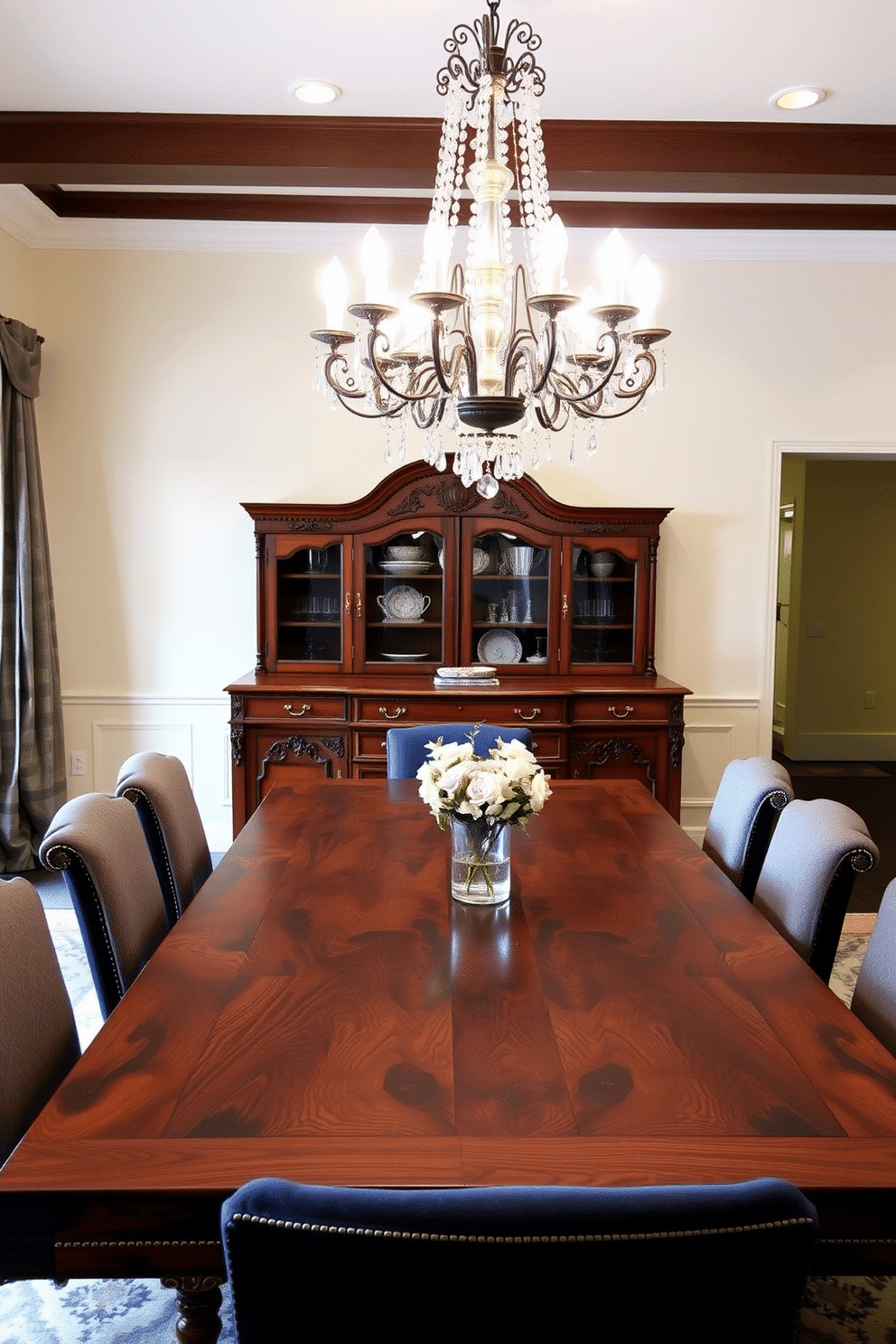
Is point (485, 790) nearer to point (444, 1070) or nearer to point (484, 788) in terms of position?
point (484, 788)

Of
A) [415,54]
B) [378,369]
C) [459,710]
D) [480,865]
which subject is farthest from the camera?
[459,710]

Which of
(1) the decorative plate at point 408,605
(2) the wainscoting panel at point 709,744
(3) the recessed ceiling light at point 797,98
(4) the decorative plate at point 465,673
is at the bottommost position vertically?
(2) the wainscoting panel at point 709,744

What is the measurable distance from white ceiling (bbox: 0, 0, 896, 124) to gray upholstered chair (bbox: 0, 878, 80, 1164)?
93.5 inches

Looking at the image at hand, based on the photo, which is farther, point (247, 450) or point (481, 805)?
point (247, 450)

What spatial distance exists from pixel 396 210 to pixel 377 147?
97cm

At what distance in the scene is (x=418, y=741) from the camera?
336 centimetres

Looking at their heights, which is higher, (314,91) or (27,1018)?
(314,91)

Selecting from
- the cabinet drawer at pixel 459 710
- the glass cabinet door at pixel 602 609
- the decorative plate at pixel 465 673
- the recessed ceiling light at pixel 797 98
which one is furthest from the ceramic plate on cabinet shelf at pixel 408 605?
the recessed ceiling light at pixel 797 98

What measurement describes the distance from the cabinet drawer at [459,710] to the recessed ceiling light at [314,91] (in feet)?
6.97

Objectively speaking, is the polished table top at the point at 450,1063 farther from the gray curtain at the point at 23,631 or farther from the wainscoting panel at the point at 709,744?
the wainscoting panel at the point at 709,744

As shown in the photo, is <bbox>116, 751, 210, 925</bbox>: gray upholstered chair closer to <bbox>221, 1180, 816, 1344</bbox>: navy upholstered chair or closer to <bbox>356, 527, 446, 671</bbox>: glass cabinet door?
<bbox>221, 1180, 816, 1344</bbox>: navy upholstered chair

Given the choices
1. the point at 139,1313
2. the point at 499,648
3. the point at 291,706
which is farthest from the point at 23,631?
the point at 139,1313

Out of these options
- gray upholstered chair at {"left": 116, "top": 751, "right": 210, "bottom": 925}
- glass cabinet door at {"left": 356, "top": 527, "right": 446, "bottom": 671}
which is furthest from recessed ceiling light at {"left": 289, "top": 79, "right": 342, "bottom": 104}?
gray upholstered chair at {"left": 116, "top": 751, "right": 210, "bottom": 925}

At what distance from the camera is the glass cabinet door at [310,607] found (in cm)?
450
